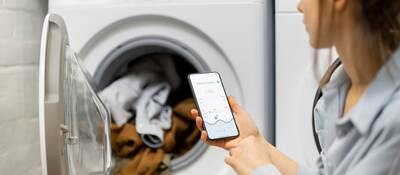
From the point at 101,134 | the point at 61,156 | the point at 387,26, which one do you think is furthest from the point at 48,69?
the point at 387,26

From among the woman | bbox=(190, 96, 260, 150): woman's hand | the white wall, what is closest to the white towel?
the white wall

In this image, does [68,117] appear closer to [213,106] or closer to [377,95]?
[213,106]

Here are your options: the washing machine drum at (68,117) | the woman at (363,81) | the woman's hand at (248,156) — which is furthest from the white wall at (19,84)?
the woman at (363,81)

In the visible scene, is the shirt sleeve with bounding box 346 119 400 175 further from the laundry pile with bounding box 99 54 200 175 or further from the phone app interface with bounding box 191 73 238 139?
the laundry pile with bounding box 99 54 200 175

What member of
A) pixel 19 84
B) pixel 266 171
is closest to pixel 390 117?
pixel 266 171

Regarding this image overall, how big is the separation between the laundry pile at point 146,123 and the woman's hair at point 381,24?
0.76 metres

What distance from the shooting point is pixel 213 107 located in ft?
3.15

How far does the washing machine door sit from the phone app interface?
0.23 m

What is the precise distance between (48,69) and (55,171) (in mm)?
156

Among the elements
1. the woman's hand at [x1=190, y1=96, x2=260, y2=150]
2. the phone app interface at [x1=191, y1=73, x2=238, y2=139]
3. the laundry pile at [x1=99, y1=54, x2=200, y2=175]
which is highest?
the phone app interface at [x1=191, y1=73, x2=238, y2=139]

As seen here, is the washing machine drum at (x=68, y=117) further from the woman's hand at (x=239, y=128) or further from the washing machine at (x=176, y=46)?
the woman's hand at (x=239, y=128)

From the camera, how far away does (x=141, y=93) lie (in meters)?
1.41

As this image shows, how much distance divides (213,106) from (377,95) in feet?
1.24

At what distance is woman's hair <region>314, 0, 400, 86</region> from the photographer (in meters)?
0.60
